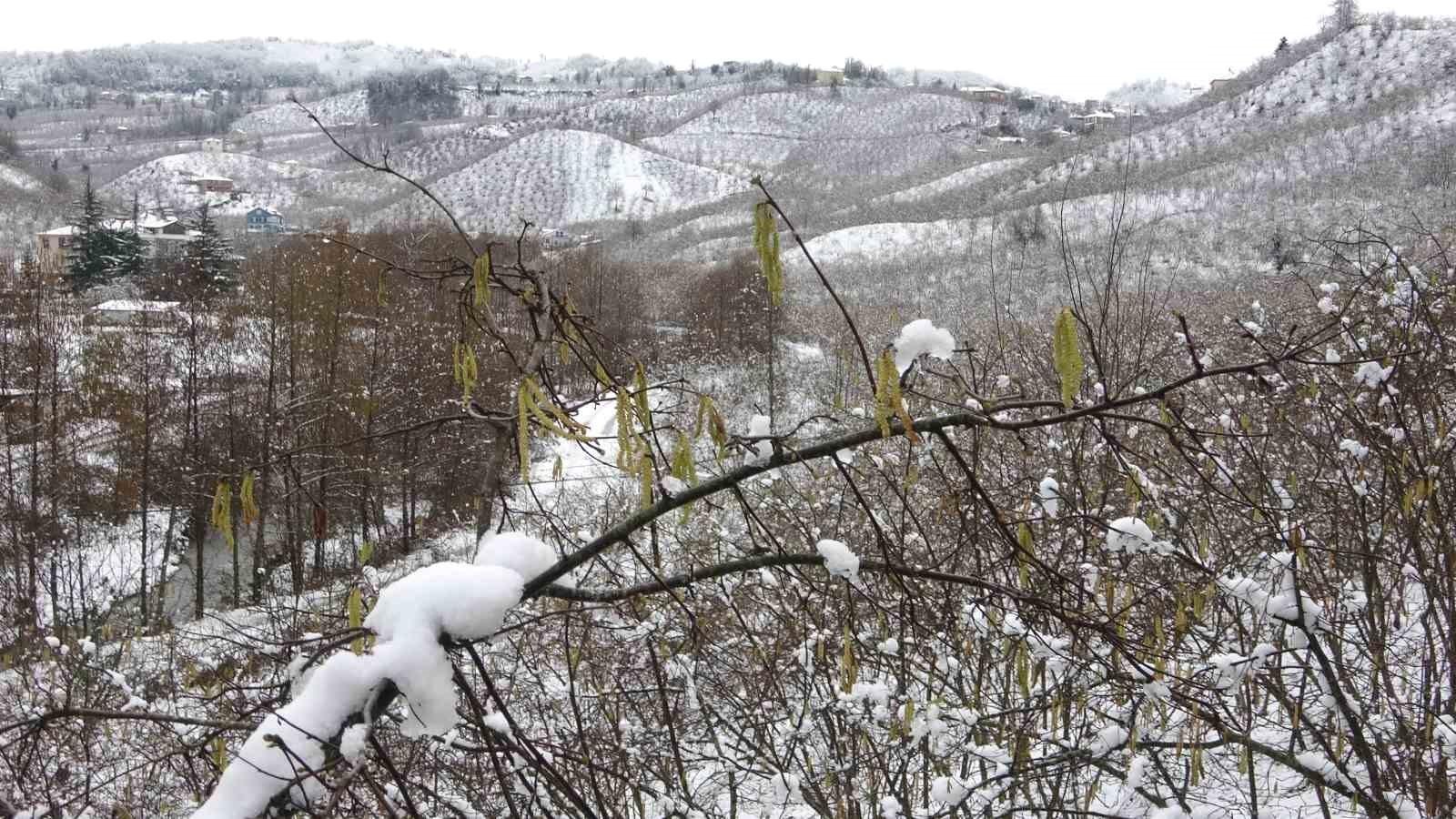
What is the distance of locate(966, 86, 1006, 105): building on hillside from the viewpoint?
11006 centimetres

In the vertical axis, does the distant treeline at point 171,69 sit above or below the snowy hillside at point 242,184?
above

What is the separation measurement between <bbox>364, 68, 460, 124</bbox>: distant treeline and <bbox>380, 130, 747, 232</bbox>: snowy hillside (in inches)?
1560

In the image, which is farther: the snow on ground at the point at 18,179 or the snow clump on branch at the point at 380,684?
the snow on ground at the point at 18,179

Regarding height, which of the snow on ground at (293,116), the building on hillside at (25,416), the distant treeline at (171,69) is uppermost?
the distant treeline at (171,69)

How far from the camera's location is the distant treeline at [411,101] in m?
120

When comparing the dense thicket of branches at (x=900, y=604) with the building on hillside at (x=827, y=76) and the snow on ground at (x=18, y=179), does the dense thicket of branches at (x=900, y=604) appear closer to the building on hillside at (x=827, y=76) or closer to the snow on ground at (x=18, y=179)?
the snow on ground at (x=18, y=179)

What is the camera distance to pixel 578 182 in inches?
3140

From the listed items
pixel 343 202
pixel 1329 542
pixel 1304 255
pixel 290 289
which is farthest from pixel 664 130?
pixel 1329 542

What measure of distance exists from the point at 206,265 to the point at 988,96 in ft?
376

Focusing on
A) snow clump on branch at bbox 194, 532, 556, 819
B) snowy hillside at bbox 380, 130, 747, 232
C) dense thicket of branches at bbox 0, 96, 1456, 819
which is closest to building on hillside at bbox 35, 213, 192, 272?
snowy hillside at bbox 380, 130, 747, 232

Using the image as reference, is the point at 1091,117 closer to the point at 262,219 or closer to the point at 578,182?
the point at 578,182

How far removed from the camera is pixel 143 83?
6417 inches

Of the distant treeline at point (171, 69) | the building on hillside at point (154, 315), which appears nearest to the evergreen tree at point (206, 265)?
the building on hillside at point (154, 315)

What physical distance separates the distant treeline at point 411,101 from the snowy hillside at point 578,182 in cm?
3961
